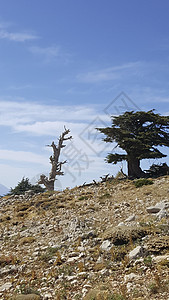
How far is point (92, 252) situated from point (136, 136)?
1882 cm

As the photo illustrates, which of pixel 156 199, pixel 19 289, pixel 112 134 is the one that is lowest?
pixel 19 289

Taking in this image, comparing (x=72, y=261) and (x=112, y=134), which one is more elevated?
(x=112, y=134)

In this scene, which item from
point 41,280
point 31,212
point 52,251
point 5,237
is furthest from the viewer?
point 31,212

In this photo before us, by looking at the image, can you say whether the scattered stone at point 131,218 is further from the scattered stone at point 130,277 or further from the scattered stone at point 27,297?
the scattered stone at point 27,297

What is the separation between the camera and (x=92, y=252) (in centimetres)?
1084

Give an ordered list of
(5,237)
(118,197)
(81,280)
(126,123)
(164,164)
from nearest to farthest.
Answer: (81,280) < (5,237) < (118,197) < (164,164) < (126,123)

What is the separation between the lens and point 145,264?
331 inches

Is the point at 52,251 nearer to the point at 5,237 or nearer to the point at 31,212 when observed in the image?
the point at 5,237

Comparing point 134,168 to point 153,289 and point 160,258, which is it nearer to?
point 160,258

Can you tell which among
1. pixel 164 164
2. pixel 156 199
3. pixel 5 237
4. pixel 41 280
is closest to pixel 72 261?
pixel 41 280

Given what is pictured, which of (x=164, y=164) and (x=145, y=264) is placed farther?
(x=164, y=164)

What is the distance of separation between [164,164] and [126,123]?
6.72m

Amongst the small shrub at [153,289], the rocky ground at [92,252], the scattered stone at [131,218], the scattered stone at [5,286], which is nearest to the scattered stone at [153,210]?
the rocky ground at [92,252]

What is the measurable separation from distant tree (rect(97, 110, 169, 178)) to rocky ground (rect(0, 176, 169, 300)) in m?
7.02
